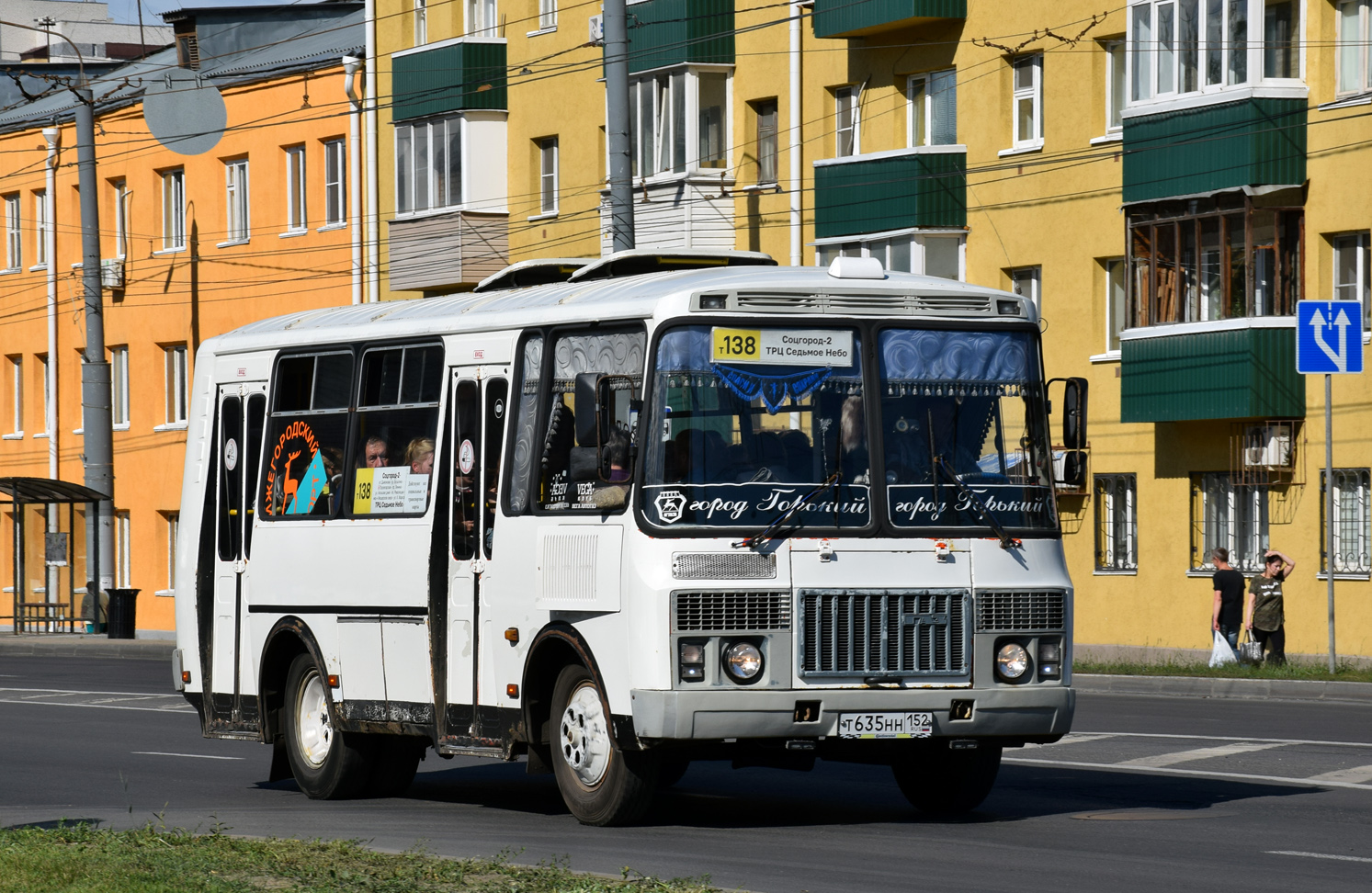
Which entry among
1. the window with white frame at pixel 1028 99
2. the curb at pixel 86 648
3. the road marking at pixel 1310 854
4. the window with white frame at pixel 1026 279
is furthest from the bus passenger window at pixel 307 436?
the curb at pixel 86 648

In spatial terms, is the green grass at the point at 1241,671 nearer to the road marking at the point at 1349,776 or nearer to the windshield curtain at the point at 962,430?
the road marking at the point at 1349,776

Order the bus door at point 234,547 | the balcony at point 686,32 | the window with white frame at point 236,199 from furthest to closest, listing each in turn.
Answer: the window with white frame at point 236,199, the balcony at point 686,32, the bus door at point 234,547

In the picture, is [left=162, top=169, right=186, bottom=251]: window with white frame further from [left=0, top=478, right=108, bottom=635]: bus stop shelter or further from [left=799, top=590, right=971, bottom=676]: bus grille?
[left=799, top=590, right=971, bottom=676]: bus grille

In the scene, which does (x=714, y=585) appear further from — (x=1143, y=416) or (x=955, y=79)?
(x=955, y=79)

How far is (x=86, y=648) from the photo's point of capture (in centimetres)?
4197

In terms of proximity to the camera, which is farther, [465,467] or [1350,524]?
[1350,524]

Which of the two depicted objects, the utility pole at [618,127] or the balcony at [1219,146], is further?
the balcony at [1219,146]

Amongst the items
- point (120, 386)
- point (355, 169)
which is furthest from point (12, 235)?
point (355, 169)

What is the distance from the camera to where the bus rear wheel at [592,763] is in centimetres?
1254

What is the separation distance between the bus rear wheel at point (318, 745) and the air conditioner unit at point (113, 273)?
41.4 meters

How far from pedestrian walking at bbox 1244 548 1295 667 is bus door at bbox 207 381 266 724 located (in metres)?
15.7

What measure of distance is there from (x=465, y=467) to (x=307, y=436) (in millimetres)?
1856

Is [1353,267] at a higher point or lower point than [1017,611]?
higher

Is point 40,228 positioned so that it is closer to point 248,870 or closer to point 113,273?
point 113,273
